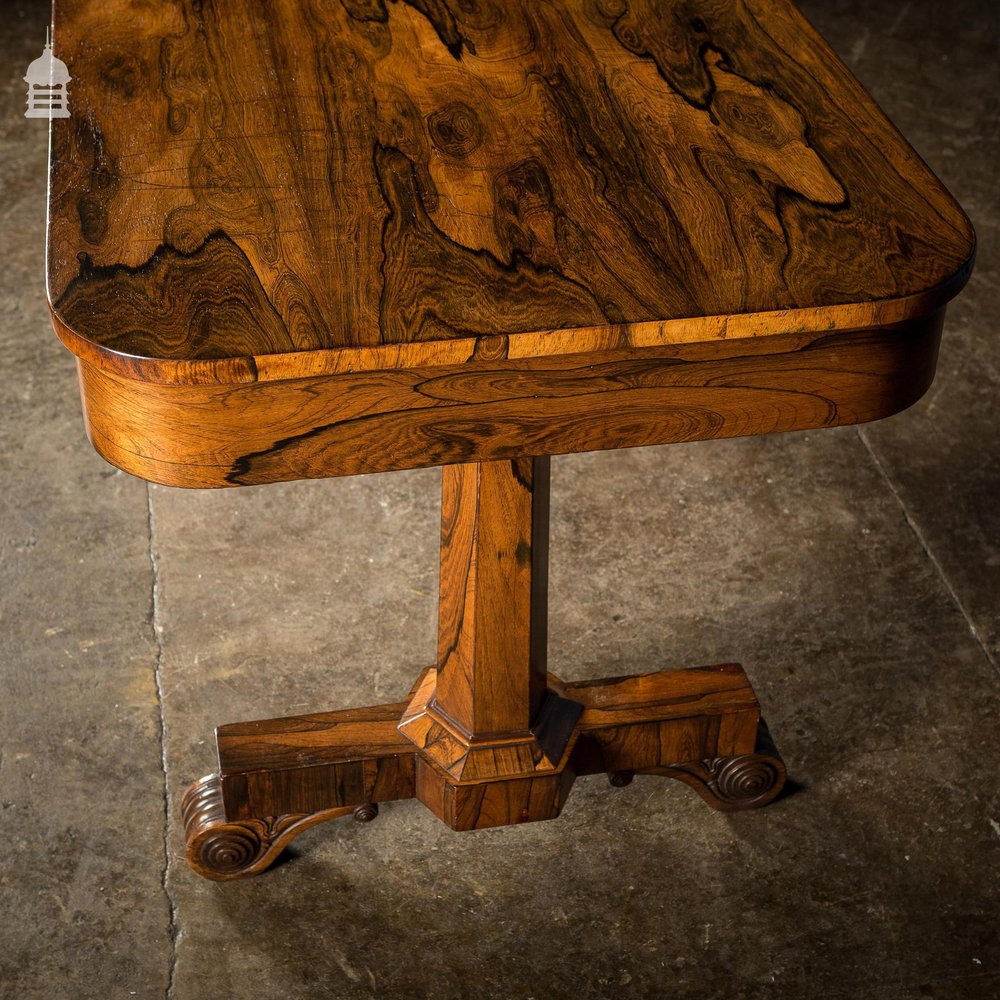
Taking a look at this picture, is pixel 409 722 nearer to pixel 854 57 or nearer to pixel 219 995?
→ pixel 219 995

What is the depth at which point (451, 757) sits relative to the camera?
1.54 meters

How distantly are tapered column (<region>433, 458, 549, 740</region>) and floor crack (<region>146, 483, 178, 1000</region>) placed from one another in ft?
1.22

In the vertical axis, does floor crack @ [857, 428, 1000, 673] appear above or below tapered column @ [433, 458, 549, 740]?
below

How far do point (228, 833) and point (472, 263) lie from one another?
2.55ft

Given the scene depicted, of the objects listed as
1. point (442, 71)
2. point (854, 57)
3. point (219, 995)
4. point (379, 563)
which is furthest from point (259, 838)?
point (854, 57)

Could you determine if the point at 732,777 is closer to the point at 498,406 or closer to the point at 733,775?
the point at 733,775

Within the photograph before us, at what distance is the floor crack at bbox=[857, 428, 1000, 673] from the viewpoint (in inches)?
75.7

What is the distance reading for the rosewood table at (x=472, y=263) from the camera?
1.04 metres

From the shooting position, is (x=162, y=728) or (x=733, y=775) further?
(x=162, y=728)

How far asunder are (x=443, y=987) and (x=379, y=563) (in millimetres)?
687

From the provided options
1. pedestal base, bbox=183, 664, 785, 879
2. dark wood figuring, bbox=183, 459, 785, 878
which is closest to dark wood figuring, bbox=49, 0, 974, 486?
dark wood figuring, bbox=183, 459, 785, 878

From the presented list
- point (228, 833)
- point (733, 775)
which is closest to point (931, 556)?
point (733, 775)

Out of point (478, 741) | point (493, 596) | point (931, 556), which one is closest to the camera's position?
point (493, 596)

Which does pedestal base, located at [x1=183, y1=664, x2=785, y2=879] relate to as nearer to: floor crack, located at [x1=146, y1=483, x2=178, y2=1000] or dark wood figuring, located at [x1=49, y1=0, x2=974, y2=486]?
floor crack, located at [x1=146, y1=483, x2=178, y2=1000]
